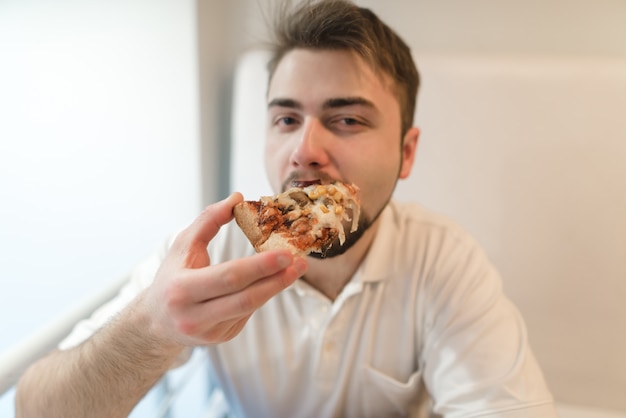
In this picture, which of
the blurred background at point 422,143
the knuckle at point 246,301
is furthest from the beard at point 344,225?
the blurred background at point 422,143

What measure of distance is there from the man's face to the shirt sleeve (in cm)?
20

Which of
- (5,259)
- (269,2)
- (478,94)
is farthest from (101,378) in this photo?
(478,94)

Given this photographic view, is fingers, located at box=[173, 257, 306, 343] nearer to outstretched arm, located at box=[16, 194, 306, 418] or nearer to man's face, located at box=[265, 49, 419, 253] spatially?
outstretched arm, located at box=[16, 194, 306, 418]

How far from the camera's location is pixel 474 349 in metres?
0.72

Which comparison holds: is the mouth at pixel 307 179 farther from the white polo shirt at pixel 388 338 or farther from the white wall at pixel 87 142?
the white wall at pixel 87 142

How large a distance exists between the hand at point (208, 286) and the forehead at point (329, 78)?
267 millimetres

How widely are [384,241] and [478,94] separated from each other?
448mm

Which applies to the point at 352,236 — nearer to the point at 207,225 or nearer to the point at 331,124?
the point at 331,124

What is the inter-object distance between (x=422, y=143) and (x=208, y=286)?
77 cm

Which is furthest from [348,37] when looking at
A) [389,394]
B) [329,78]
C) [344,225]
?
[389,394]

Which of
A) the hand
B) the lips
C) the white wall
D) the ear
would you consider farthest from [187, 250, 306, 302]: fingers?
the white wall

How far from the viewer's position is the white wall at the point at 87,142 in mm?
996

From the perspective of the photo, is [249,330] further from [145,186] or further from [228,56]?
[228,56]

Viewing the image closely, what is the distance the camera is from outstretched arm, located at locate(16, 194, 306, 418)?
0.42 metres
